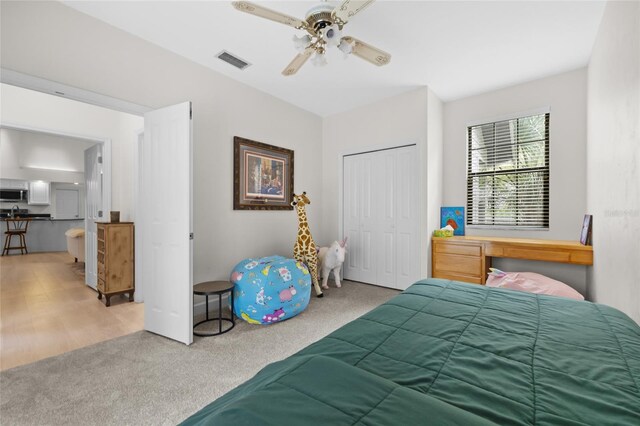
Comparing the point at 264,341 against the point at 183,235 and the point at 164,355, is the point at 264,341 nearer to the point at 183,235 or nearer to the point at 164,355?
the point at 164,355

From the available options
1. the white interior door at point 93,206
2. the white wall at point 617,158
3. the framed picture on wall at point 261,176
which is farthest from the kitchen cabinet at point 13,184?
the white wall at point 617,158

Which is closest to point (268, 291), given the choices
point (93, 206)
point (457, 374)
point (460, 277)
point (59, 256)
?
point (457, 374)

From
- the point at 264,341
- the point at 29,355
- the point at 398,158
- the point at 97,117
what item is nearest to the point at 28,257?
the point at 97,117

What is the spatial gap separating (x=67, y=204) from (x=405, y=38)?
10.3 metres

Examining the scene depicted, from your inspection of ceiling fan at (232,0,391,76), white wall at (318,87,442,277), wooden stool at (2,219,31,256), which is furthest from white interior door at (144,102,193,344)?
wooden stool at (2,219,31,256)

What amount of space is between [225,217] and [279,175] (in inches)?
42.6

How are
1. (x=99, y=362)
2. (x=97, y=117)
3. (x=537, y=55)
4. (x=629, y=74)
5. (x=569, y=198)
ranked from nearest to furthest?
(x=629, y=74)
(x=99, y=362)
(x=537, y=55)
(x=569, y=198)
(x=97, y=117)

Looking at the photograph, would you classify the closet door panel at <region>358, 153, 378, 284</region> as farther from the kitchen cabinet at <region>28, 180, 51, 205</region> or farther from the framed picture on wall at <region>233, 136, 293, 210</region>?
the kitchen cabinet at <region>28, 180, 51, 205</region>

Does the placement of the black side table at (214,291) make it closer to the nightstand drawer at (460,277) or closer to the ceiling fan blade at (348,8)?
the ceiling fan blade at (348,8)

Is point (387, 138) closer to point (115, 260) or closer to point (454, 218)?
point (454, 218)

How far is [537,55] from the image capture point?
2.97 metres

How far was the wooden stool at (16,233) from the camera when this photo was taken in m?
6.96

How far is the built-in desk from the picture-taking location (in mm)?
2929

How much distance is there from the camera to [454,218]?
13.3ft
